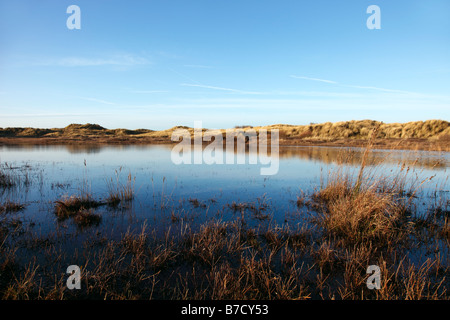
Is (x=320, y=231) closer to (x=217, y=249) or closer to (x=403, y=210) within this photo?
(x=217, y=249)

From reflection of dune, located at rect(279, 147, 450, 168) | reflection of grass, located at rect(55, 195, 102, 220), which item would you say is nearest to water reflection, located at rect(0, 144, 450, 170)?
reflection of dune, located at rect(279, 147, 450, 168)

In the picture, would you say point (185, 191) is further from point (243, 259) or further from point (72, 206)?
point (243, 259)

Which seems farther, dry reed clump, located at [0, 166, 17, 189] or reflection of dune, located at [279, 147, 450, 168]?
dry reed clump, located at [0, 166, 17, 189]

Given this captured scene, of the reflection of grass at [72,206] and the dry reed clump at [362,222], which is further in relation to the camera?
the reflection of grass at [72,206]

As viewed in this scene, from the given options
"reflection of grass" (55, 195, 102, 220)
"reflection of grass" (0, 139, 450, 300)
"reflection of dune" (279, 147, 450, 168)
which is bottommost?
"reflection of grass" (0, 139, 450, 300)

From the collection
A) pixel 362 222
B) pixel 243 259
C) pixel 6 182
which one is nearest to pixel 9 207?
pixel 6 182

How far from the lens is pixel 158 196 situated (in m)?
9.22

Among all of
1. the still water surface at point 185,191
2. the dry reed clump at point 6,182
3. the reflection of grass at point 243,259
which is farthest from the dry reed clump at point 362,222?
the dry reed clump at point 6,182

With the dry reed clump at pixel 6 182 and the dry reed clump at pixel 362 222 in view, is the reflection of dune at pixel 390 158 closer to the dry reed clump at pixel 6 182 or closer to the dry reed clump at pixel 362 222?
the dry reed clump at pixel 362 222

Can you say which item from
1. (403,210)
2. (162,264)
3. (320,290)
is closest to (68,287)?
(162,264)

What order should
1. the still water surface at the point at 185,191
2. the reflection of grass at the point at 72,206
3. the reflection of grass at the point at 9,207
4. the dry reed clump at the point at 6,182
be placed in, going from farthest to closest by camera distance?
the dry reed clump at the point at 6,182 → the still water surface at the point at 185,191 → the reflection of grass at the point at 9,207 → the reflection of grass at the point at 72,206

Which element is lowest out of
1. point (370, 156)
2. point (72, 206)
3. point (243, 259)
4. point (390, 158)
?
point (243, 259)

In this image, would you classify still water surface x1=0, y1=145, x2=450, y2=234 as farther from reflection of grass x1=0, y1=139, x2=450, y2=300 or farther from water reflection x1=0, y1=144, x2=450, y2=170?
reflection of grass x1=0, y1=139, x2=450, y2=300

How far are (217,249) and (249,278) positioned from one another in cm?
110
